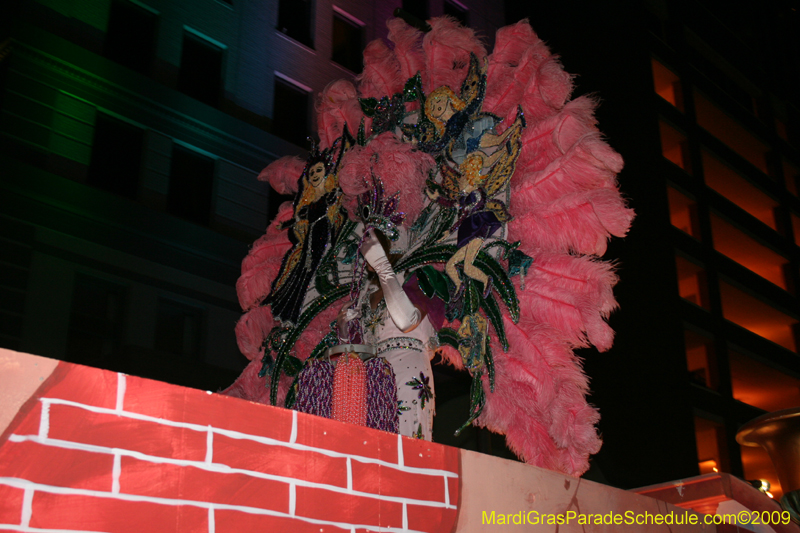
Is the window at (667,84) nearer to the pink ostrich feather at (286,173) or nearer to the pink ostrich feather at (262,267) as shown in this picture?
the pink ostrich feather at (286,173)

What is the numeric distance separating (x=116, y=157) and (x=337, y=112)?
3.63 m

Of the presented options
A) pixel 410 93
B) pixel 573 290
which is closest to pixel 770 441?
pixel 573 290

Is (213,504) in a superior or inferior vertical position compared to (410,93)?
inferior

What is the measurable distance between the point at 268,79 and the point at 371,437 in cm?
681

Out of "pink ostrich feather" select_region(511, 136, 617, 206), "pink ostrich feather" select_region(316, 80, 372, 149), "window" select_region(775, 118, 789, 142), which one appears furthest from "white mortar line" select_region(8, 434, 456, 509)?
"window" select_region(775, 118, 789, 142)

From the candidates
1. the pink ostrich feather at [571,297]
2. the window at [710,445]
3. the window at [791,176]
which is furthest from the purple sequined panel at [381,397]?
the window at [791,176]

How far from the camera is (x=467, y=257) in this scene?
284 cm

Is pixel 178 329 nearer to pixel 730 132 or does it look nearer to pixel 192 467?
pixel 192 467

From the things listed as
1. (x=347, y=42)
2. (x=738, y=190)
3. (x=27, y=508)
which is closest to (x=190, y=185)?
(x=347, y=42)

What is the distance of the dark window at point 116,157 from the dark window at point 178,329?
1.12m

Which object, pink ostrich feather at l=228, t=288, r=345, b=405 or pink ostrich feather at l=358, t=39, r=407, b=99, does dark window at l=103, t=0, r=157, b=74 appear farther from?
pink ostrich feather at l=228, t=288, r=345, b=405

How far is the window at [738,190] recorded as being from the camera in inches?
596

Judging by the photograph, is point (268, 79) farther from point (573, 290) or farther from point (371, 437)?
point (371, 437)

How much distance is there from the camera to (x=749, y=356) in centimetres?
1366
